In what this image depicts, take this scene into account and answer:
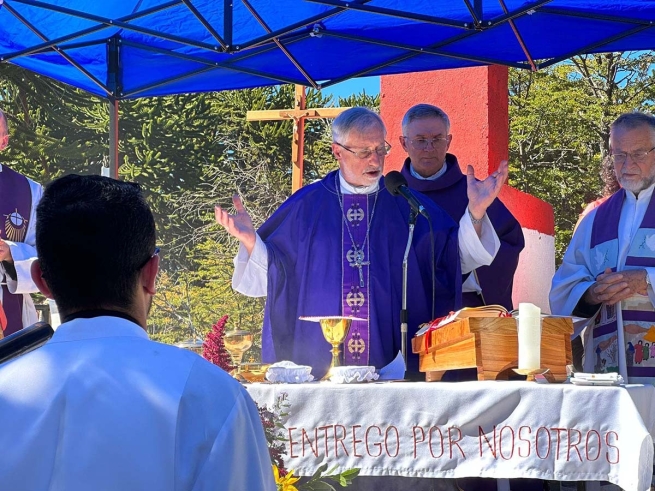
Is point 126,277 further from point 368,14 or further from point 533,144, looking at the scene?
point 533,144

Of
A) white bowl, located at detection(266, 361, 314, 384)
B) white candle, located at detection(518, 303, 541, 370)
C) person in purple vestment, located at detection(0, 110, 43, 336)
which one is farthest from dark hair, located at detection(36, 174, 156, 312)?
person in purple vestment, located at detection(0, 110, 43, 336)

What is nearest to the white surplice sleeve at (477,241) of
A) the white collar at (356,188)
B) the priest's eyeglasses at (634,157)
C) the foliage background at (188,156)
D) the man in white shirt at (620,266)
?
the man in white shirt at (620,266)

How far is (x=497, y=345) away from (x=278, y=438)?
89 centimetres

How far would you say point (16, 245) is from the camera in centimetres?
519

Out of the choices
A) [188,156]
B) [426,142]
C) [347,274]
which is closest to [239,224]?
[347,274]

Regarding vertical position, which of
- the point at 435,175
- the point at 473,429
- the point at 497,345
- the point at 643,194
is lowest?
the point at 473,429

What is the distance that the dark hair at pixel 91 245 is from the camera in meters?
1.54

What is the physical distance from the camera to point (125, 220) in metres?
1.57

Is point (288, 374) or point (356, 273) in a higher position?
point (356, 273)

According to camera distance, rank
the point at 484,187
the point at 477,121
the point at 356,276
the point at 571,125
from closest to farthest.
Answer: the point at 484,187
the point at 356,276
the point at 477,121
the point at 571,125

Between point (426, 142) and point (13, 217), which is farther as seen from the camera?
point (426, 142)

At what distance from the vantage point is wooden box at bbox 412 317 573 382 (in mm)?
3650

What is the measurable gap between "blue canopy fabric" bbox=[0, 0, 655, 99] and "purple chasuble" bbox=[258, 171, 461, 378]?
105 cm

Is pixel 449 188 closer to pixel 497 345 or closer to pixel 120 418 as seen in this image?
pixel 497 345
